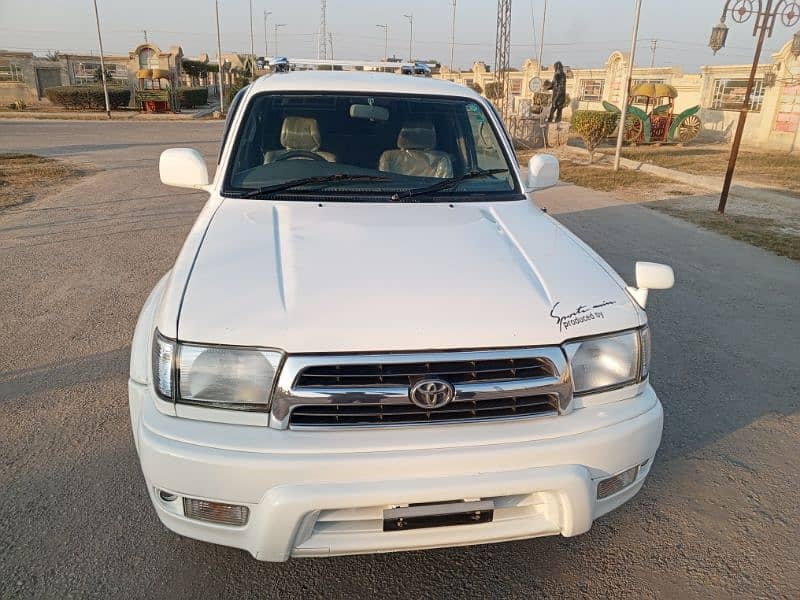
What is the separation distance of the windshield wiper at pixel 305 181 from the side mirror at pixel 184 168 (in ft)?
1.60

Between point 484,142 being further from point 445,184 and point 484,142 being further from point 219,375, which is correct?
point 219,375

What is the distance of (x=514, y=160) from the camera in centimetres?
356

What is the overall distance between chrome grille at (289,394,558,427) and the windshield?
139cm

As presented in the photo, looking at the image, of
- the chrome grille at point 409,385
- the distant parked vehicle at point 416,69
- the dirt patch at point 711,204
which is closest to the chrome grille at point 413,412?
the chrome grille at point 409,385

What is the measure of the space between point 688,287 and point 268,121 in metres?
4.46

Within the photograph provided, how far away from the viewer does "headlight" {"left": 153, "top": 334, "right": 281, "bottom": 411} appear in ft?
6.47

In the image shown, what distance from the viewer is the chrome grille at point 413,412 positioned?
1974 millimetres

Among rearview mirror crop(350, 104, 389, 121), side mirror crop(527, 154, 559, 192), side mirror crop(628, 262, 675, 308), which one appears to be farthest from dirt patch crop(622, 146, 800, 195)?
side mirror crop(628, 262, 675, 308)

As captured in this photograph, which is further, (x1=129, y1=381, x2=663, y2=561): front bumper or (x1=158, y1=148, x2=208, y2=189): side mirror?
(x1=158, y1=148, x2=208, y2=189): side mirror

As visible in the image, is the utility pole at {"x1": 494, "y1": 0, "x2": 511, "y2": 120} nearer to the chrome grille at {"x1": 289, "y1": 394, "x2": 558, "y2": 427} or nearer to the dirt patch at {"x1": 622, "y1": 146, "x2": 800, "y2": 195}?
the dirt patch at {"x1": 622, "y1": 146, "x2": 800, "y2": 195}

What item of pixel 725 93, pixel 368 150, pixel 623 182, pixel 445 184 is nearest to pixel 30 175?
pixel 368 150

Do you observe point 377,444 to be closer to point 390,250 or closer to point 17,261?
point 390,250

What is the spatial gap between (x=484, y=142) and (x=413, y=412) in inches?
86.7

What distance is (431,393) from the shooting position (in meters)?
1.98
